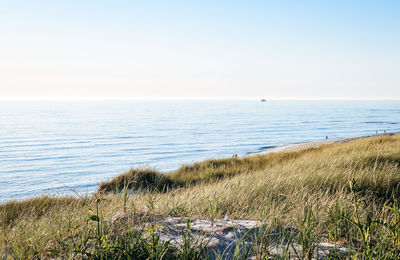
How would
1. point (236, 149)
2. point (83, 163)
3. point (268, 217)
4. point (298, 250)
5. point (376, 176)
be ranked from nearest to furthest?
1. point (298, 250)
2. point (268, 217)
3. point (376, 176)
4. point (83, 163)
5. point (236, 149)

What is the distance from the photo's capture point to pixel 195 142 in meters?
40.1

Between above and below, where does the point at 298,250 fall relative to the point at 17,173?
above

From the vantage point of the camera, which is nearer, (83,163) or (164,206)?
(164,206)

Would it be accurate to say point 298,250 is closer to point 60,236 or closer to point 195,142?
point 60,236

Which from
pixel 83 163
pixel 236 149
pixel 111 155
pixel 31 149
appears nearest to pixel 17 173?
pixel 83 163

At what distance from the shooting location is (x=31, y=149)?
113ft

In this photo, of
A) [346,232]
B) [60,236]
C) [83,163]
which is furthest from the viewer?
[83,163]

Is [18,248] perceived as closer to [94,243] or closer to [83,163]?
[94,243]

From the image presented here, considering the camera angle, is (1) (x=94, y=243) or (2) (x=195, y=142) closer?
(1) (x=94, y=243)

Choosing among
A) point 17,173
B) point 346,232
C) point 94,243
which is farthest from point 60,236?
point 17,173

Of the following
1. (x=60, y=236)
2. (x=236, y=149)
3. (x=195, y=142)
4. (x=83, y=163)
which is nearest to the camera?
(x=60, y=236)

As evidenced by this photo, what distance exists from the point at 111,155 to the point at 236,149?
12430 millimetres

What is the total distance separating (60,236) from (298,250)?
206cm

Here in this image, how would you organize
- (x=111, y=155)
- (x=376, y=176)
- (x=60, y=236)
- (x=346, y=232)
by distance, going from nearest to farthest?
(x=60, y=236)
(x=346, y=232)
(x=376, y=176)
(x=111, y=155)
